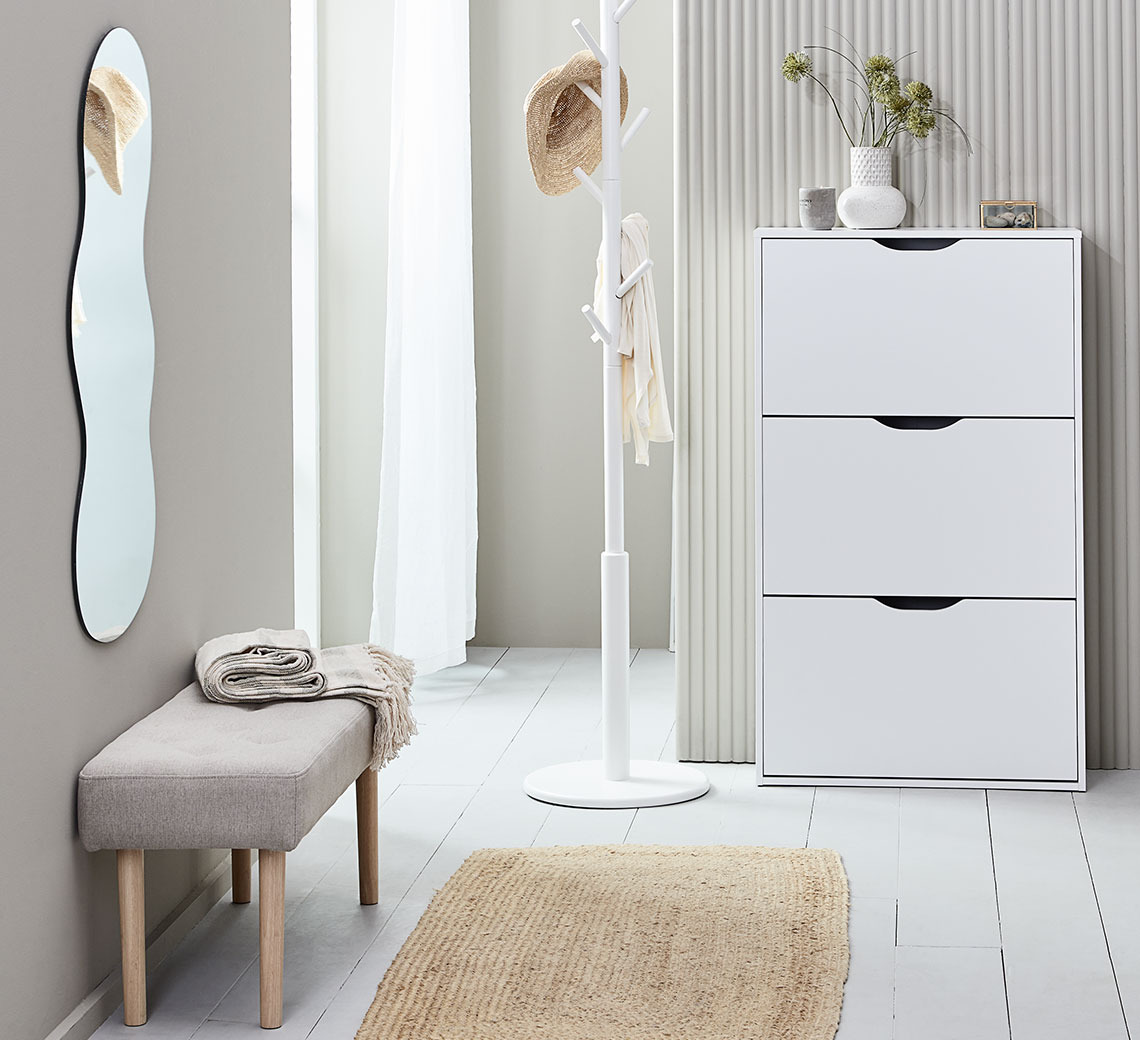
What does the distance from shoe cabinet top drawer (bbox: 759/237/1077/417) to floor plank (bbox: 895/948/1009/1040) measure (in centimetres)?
134

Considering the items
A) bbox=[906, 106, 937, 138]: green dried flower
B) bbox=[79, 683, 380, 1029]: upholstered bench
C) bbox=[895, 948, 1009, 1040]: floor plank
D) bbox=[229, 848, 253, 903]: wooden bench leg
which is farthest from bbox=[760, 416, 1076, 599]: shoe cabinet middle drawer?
bbox=[79, 683, 380, 1029]: upholstered bench

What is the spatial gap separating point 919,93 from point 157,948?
244 cm

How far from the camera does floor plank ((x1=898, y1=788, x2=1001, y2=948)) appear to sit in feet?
8.26

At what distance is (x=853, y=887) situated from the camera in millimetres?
2734

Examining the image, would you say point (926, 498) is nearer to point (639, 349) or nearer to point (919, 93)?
point (639, 349)

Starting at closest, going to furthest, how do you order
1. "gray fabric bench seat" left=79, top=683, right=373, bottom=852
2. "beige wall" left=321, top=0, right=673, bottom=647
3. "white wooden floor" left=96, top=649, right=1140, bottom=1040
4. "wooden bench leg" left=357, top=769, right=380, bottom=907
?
"gray fabric bench seat" left=79, top=683, right=373, bottom=852
"white wooden floor" left=96, top=649, right=1140, bottom=1040
"wooden bench leg" left=357, top=769, right=380, bottom=907
"beige wall" left=321, top=0, right=673, bottom=647

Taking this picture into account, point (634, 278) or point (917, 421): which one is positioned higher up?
point (634, 278)

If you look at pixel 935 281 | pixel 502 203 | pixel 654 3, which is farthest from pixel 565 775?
pixel 654 3

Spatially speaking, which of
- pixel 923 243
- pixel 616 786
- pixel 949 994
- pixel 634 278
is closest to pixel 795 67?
pixel 923 243

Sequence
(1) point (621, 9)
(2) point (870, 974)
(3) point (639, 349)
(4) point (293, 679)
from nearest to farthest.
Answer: (2) point (870, 974) → (4) point (293, 679) → (1) point (621, 9) → (3) point (639, 349)

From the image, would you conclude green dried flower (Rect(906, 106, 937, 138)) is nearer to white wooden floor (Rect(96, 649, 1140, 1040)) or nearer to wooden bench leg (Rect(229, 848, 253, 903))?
white wooden floor (Rect(96, 649, 1140, 1040))

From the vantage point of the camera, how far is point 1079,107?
137 inches

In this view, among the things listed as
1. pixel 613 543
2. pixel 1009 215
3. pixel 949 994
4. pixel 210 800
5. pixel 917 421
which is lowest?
pixel 949 994

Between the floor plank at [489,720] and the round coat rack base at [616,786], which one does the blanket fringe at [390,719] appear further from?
the floor plank at [489,720]
